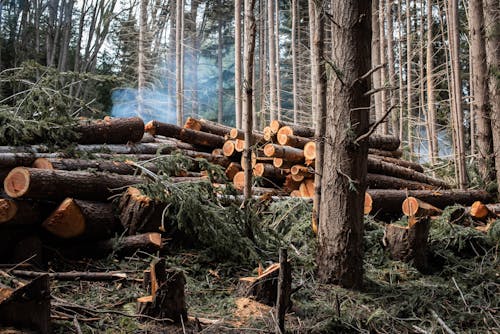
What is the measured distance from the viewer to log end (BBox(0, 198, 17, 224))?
3.88m

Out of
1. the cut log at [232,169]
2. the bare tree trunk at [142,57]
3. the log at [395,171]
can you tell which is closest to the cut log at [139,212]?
the cut log at [232,169]

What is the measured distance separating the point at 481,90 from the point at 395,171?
2.24 m

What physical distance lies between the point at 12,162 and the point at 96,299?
6.31ft

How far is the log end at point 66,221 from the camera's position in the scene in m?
4.12

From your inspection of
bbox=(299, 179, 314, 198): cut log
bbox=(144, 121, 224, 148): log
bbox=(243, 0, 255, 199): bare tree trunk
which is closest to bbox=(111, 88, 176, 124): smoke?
bbox=(144, 121, 224, 148): log

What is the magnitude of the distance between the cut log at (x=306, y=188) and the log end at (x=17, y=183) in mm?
4171

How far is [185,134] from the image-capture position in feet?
27.0

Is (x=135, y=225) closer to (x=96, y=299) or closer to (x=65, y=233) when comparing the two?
(x=65, y=233)

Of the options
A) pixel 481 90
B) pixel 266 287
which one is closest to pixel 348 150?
pixel 266 287

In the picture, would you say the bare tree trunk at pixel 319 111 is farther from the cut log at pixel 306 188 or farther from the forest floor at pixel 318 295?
the cut log at pixel 306 188

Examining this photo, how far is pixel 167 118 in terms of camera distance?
20.1 meters

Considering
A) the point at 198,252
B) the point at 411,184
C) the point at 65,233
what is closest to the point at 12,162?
the point at 65,233

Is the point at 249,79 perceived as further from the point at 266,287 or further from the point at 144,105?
the point at 144,105

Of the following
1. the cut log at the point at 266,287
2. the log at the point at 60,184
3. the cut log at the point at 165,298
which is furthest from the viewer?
the log at the point at 60,184
